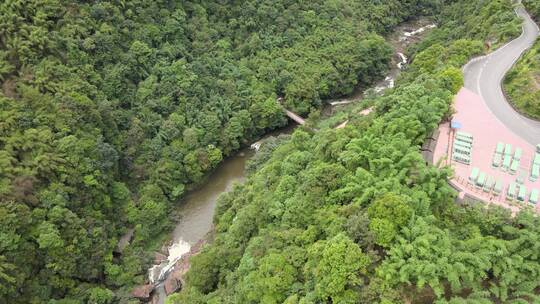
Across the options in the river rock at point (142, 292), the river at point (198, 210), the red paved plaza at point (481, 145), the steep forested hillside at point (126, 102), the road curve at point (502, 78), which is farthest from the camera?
the river at point (198, 210)

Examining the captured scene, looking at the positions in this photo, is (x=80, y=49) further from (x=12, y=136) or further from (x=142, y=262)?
(x=142, y=262)

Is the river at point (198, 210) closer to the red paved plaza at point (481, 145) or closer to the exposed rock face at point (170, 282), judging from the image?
the exposed rock face at point (170, 282)

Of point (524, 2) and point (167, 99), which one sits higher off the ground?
point (167, 99)

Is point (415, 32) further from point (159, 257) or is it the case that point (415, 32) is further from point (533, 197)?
point (159, 257)

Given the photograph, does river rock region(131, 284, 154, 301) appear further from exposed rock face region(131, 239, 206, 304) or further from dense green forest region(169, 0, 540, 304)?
dense green forest region(169, 0, 540, 304)

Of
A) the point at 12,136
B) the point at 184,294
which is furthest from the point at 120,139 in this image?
the point at 184,294

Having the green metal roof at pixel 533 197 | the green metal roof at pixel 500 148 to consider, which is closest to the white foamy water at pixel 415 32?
the green metal roof at pixel 500 148
